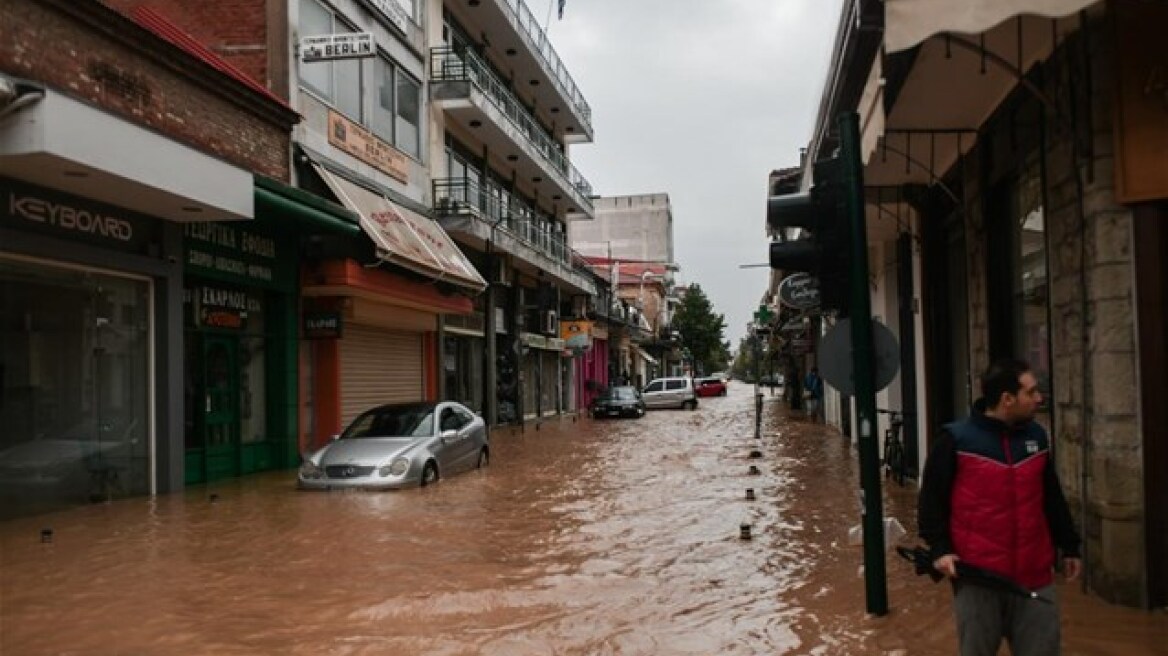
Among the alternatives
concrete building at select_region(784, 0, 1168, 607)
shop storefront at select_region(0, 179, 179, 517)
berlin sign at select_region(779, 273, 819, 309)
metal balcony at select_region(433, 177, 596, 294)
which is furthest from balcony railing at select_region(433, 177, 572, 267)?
concrete building at select_region(784, 0, 1168, 607)

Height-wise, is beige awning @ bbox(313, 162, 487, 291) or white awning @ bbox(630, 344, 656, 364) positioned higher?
beige awning @ bbox(313, 162, 487, 291)

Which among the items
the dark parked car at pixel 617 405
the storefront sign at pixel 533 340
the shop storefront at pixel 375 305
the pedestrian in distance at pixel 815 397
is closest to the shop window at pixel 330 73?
the shop storefront at pixel 375 305

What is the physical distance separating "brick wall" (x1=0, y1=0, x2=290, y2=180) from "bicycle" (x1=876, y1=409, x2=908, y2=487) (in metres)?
10.3

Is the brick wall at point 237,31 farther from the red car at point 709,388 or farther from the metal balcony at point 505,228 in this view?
the red car at point 709,388

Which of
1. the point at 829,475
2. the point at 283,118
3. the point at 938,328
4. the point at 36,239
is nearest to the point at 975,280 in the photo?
the point at 938,328

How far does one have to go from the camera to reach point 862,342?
20.8 ft

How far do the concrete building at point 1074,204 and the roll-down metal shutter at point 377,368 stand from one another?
1360cm

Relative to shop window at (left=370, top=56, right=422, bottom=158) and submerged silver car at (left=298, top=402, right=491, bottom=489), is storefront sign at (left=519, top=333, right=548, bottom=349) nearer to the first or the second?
shop window at (left=370, top=56, right=422, bottom=158)

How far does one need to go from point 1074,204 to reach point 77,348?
1200cm

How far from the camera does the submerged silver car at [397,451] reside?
13.6m

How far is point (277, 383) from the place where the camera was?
59.2 feet

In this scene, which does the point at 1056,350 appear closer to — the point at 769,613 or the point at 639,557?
the point at 769,613

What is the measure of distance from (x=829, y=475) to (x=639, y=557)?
7.59 metres

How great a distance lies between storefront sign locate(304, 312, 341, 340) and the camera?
18.6m
